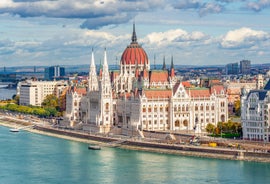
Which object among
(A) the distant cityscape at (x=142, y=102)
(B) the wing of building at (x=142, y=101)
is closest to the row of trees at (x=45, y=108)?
(A) the distant cityscape at (x=142, y=102)

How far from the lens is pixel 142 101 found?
6475 centimetres

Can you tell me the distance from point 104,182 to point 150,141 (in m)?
16.4

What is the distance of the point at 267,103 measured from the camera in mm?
55469

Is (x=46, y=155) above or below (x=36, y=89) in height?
below

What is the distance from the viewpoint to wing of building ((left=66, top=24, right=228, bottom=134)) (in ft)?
214

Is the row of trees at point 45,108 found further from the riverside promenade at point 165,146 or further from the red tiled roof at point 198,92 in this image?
the red tiled roof at point 198,92

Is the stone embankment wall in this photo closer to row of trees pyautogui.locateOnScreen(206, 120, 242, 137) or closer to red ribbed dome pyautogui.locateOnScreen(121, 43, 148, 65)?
row of trees pyautogui.locateOnScreen(206, 120, 242, 137)

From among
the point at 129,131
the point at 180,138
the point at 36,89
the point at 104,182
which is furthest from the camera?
the point at 36,89

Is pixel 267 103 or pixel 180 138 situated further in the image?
pixel 180 138

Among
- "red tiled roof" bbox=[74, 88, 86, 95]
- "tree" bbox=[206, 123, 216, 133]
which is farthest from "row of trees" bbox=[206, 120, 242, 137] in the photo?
"red tiled roof" bbox=[74, 88, 86, 95]

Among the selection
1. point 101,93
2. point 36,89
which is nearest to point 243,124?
point 101,93

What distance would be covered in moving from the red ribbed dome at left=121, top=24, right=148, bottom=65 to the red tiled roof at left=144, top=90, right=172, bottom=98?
335 inches

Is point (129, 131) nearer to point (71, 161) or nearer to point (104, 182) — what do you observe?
point (71, 161)

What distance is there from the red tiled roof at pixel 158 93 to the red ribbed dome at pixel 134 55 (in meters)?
8.50
